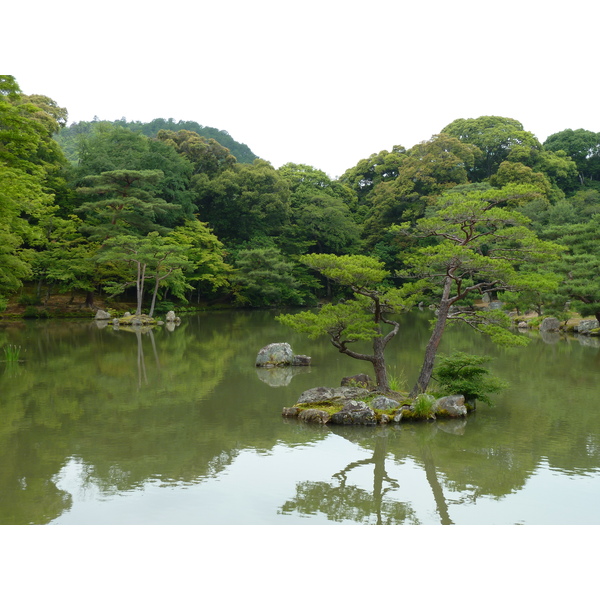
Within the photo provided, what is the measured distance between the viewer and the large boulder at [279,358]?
13.4m

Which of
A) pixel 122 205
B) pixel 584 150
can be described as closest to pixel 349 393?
pixel 122 205

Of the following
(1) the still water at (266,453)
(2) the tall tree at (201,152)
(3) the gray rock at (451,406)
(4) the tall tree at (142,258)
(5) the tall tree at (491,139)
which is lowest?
(1) the still water at (266,453)

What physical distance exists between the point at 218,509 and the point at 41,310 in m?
23.6

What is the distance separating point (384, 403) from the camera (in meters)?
8.37

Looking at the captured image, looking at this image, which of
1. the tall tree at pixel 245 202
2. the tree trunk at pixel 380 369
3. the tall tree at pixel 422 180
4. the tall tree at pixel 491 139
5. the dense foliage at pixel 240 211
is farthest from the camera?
the tall tree at pixel 491 139

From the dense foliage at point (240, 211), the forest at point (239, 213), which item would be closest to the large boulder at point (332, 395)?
the dense foliage at point (240, 211)

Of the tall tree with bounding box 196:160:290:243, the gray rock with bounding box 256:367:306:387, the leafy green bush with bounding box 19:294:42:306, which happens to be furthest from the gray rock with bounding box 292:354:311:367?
the tall tree with bounding box 196:160:290:243

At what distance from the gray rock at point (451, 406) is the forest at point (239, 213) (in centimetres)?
905

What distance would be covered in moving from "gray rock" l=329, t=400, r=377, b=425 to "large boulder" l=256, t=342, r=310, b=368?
17.3 ft

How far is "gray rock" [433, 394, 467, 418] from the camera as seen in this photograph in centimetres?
832

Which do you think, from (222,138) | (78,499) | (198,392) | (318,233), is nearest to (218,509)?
(78,499)

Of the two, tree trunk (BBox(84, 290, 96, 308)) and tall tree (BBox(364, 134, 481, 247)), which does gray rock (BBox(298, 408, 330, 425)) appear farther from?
tall tree (BBox(364, 134, 481, 247))

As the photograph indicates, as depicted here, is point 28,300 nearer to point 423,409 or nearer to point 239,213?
point 239,213

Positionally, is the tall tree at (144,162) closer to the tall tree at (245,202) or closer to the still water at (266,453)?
the tall tree at (245,202)
